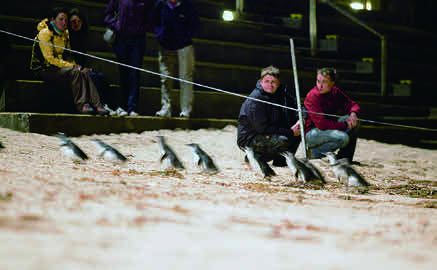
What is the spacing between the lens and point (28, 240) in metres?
2.97

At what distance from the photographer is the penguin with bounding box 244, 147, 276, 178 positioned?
736 centimetres

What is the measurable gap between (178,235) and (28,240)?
2.42ft

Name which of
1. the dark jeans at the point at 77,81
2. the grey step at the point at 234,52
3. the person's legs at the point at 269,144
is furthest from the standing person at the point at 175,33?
the person's legs at the point at 269,144

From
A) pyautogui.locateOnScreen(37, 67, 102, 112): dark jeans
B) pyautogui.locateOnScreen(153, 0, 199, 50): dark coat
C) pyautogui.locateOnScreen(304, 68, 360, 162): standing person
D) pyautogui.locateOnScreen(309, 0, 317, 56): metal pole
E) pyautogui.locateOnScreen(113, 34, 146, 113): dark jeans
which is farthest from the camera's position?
pyautogui.locateOnScreen(309, 0, 317, 56): metal pole

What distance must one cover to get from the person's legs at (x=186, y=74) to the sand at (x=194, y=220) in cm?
297

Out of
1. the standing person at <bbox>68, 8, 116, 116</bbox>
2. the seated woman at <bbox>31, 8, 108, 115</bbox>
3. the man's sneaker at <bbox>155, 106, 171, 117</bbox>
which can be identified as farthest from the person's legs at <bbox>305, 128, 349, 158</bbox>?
the seated woman at <bbox>31, 8, 108, 115</bbox>

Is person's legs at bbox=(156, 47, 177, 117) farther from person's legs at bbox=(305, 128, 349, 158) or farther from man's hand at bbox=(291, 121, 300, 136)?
man's hand at bbox=(291, 121, 300, 136)

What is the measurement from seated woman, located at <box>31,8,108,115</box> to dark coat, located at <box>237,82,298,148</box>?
97.0 inches

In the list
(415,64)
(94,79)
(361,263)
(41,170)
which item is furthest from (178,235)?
(415,64)

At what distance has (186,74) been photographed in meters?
10.6

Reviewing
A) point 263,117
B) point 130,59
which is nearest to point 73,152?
point 263,117

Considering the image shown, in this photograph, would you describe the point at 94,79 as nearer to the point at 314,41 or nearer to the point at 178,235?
the point at 314,41

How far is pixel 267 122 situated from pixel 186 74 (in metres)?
2.61

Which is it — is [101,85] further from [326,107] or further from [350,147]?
[350,147]
